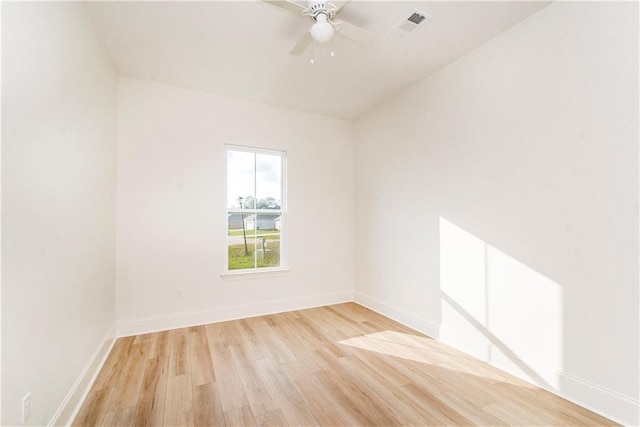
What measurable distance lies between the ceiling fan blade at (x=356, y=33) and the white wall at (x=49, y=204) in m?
1.73

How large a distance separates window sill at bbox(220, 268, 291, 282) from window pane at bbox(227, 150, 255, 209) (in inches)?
33.3

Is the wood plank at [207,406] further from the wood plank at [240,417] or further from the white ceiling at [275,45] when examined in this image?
the white ceiling at [275,45]

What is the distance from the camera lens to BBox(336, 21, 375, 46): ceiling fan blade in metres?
Result: 2.06

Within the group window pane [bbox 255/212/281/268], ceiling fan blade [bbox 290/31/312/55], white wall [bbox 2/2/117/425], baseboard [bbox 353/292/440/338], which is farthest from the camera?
window pane [bbox 255/212/281/268]

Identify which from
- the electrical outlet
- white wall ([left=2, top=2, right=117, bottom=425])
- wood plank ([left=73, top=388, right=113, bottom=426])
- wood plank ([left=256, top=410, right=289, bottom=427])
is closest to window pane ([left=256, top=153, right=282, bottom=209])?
white wall ([left=2, top=2, right=117, bottom=425])

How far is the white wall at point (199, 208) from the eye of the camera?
3.18 m

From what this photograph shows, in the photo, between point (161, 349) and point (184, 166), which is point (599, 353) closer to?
point (161, 349)

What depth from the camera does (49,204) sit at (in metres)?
1.60

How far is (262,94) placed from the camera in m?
3.62

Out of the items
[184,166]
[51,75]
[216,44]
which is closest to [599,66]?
[216,44]

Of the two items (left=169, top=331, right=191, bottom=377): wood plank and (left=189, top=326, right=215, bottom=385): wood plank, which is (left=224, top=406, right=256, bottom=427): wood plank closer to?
(left=189, top=326, right=215, bottom=385): wood plank

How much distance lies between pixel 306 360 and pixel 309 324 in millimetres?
875

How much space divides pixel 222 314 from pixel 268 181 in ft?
5.90

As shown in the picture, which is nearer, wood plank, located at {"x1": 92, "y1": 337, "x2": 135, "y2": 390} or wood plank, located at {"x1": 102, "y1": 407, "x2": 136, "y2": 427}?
wood plank, located at {"x1": 102, "y1": 407, "x2": 136, "y2": 427}
